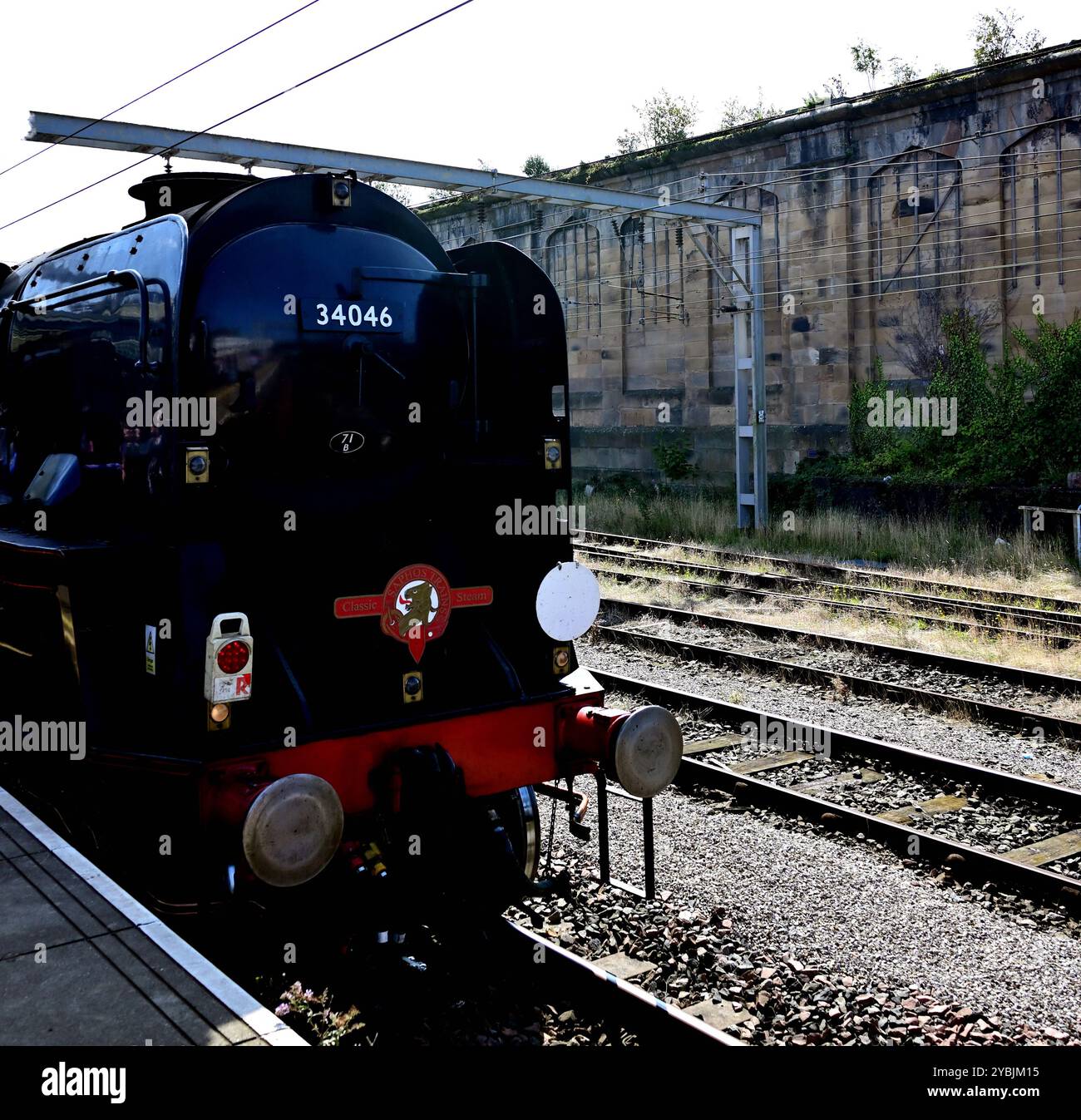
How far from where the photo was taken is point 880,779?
7109 millimetres

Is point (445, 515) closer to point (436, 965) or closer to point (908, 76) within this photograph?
point (436, 965)

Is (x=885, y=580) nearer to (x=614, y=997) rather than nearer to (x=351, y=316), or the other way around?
(x=614, y=997)

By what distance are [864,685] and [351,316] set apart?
6.25 meters

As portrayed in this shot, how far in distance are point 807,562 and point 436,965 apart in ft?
36.6

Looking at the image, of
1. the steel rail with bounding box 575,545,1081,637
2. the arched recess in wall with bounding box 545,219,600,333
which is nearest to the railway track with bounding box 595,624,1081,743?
the steel rail with bounding box 575,545,1081,637

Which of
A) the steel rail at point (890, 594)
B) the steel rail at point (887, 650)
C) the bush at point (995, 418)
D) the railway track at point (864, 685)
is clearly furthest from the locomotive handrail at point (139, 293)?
the bush at point (995, 418)

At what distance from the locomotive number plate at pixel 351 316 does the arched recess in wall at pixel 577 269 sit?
72.0 feet

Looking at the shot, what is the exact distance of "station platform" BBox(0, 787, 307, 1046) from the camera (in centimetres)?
345

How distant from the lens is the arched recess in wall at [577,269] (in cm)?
2611

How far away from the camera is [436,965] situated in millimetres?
4727

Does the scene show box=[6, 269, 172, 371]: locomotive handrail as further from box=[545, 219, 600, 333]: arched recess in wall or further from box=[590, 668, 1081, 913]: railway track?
box=[545, 219, 600, 333]: arched recess in wall

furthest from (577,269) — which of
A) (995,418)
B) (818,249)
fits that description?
(995,418)

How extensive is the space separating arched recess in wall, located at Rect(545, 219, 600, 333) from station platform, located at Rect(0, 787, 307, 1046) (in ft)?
75.5
